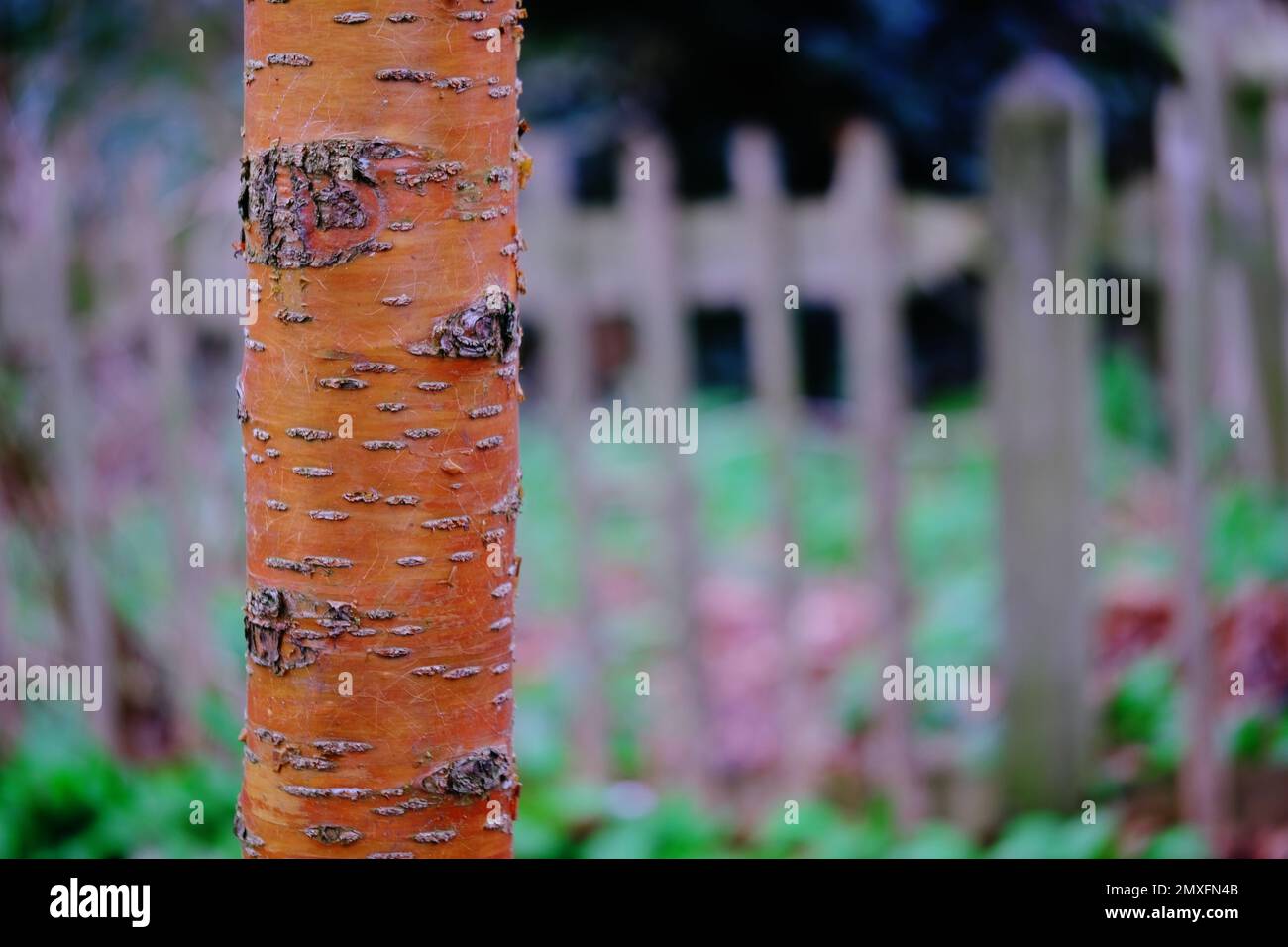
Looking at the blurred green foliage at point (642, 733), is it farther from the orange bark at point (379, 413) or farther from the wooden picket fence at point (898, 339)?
Answer: the orange bark at point (379, 413)

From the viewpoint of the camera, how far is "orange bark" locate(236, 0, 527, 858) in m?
1.18

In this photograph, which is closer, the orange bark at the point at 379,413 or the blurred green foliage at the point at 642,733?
the orange bark at the point at 379,413

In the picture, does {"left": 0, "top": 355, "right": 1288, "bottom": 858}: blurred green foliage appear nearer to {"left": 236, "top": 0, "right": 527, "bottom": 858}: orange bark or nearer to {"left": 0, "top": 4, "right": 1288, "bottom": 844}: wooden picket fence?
{"left": 0, "top": 4, "right": 1288, "bottom": 844}: wooden picket fence

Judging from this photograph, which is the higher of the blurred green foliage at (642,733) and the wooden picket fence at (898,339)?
the wooden picket fence at (898,339)

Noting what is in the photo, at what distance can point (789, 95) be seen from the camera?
15.0ft

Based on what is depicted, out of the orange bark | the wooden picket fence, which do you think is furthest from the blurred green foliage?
the orange bark

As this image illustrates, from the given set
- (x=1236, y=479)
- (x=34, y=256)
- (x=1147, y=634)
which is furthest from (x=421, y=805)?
(x=1236, y=479)

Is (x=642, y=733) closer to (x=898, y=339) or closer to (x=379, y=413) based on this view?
(x=898, y=339)

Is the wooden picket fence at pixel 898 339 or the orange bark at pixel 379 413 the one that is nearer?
the orange bark at pixel 379 413

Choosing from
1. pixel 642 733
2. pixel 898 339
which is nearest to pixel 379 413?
pixel 898 339

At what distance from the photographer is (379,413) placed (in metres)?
1.19

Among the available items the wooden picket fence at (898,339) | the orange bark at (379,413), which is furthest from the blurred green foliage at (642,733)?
the orange bark at (379,413)

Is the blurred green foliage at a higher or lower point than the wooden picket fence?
lower

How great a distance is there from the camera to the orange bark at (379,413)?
1176 millimetres
